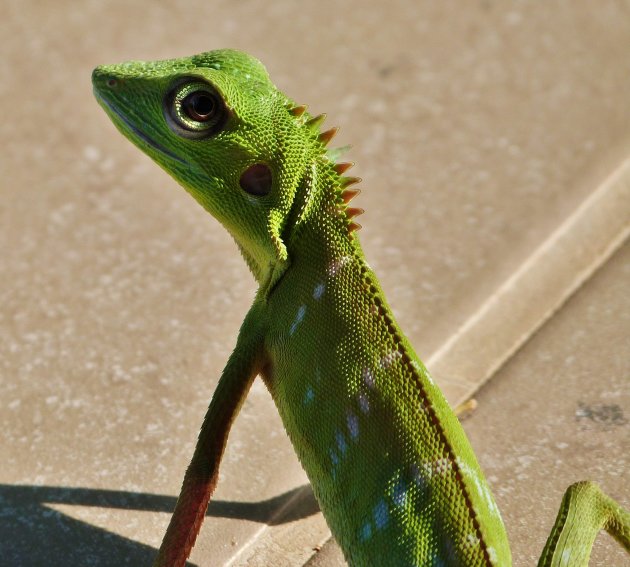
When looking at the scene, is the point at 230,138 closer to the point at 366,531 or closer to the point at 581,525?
the point at 366,531

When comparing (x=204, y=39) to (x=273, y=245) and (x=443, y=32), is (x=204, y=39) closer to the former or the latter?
(x=443, y=32)

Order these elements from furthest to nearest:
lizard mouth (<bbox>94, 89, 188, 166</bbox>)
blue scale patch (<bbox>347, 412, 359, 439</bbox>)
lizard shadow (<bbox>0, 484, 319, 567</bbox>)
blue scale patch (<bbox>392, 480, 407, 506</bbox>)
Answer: lizard shadow (<bbox>0, 484, 319, 567</bbox>) < lizard mouth (<bbox>94, 89, 188, 166</bbox>) < blue scale patch (<bbox>347, 412, 359, 439</bbox>) < blue scale patch (<bbox>392, 480, 407, 506</bbox>)

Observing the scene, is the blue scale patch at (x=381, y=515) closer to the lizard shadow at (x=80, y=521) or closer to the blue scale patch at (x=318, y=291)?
the blue scale patch at (x=318, y=291)

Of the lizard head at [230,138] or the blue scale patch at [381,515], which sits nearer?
the blue scale patch at [381,515]

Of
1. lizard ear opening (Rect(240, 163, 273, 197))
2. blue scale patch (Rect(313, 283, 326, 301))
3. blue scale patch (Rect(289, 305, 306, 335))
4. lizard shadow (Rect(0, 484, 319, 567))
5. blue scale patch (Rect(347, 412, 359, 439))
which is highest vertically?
lizard ear opening (Rect(240, 163, 273, 197))

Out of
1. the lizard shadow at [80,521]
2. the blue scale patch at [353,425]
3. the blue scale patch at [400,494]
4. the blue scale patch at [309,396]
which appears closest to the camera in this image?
the blue scale patch at [400,494]

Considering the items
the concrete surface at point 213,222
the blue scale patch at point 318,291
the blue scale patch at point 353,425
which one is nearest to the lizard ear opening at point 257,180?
the blue scale patch at point 318,291

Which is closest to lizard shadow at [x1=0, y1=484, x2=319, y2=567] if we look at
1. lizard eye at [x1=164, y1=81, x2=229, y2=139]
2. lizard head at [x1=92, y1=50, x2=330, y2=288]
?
lizard head at [x1=92, y1=50, x2=330, y2=288]

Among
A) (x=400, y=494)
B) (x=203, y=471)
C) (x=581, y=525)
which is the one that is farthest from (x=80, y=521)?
(x=581, y=525)

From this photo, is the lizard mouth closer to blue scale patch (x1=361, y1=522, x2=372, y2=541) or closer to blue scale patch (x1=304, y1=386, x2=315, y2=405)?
blue scale patch (x1=304, y1=386, x2=315, y2=405)

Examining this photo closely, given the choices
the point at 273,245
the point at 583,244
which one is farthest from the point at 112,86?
the point at 583,244
